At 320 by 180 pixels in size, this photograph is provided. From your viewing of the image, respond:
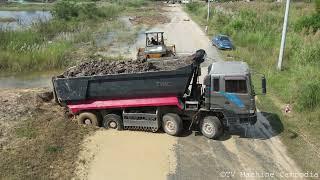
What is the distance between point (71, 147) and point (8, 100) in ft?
18.1

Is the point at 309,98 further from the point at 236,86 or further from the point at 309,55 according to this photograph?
the point at 309,55

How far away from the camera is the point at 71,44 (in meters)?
33.1

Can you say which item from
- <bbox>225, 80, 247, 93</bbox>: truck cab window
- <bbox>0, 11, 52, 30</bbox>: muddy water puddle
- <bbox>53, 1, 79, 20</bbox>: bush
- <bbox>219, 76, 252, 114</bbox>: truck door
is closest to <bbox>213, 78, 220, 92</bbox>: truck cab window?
<bbox>219, 76, 252, 114</bbox>: truck door

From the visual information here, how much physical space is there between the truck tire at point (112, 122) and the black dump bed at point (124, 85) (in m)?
0.71

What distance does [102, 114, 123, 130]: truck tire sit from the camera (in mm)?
14164

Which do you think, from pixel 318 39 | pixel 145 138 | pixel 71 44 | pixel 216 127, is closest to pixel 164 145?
pixel 145 138

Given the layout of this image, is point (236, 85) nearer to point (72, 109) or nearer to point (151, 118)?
point (151, 118)

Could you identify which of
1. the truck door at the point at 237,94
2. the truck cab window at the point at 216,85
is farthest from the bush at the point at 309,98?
the truck cab window at the point at 216,85

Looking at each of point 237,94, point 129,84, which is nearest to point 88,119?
point 129,84

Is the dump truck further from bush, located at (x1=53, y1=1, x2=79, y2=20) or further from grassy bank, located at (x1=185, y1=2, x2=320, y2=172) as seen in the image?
bush, located at (x1=53, y1=1, x2=79, y2=20)

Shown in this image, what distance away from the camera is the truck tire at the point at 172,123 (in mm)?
13445

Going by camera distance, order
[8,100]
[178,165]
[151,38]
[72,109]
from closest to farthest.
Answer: [178,165], [72,109], [8,100], [151,38]

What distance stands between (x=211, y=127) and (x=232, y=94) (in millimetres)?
1298

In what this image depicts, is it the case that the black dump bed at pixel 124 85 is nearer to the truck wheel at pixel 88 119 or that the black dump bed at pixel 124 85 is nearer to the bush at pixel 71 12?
the truck wheel at pixel 88 119
